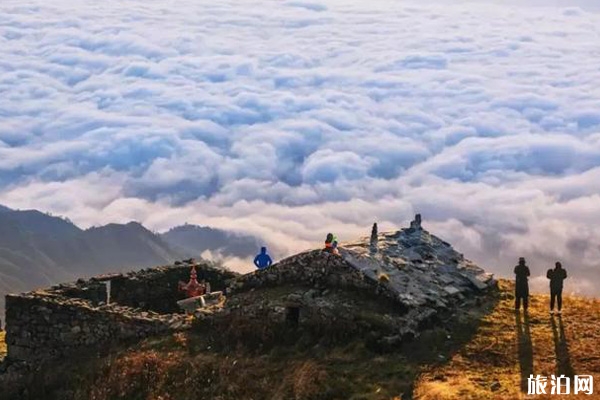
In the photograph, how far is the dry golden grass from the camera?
20.2 m

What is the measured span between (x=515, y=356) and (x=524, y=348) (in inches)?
27.6

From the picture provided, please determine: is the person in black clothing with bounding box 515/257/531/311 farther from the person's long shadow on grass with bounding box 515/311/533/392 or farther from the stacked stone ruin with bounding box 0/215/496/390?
the stacked stone ruin with bounding box 0/215/496/390

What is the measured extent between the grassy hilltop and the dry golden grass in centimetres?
3

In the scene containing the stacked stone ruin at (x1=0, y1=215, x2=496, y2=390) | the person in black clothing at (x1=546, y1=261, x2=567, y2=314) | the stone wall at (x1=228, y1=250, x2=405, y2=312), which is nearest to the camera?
the stacked stone ruin at (x1=0, y1=215, x2=496, y2=390)

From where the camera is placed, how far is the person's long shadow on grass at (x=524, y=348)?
68.3ft

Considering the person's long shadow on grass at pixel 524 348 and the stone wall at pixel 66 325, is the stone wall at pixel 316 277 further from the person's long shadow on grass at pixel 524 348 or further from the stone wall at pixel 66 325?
the person's long shadow on grass at pixel 524 348

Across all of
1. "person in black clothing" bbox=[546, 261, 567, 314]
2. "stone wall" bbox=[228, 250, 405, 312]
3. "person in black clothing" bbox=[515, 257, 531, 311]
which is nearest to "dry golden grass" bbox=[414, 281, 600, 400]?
"person in black clothing" bbox=[515, 257, 531, 311]

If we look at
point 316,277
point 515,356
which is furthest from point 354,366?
point 316,277

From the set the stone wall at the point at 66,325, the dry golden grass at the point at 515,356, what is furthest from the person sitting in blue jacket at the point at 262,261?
the dry golden grass at the point at 515,356

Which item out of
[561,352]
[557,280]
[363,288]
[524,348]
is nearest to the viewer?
[561,352]

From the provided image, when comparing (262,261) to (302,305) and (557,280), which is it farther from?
(557,280)

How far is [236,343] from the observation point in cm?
2428

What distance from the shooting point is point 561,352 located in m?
22.3

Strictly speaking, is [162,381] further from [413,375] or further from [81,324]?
[413,375]
